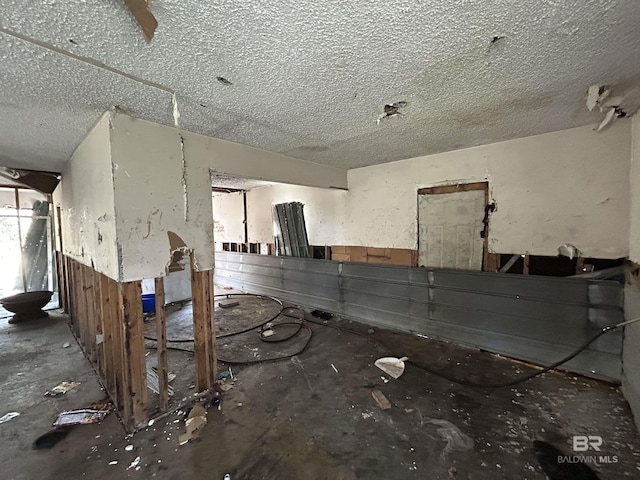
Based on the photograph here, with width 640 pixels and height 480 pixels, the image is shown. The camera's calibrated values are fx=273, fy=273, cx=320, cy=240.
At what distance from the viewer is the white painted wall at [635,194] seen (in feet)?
7.17

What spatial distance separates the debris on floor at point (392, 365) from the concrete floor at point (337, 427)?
0.26ft

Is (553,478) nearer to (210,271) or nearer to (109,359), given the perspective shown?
(210,271)

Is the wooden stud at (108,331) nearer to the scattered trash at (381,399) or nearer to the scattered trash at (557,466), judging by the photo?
the scattered trash at (381,399)

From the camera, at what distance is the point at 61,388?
102 inches

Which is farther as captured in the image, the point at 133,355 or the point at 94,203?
the point at 94,203

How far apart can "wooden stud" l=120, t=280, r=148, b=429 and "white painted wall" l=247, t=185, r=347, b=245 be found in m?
3.15

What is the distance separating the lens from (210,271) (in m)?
2.47

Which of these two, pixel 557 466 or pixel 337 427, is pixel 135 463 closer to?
pixel 337 427

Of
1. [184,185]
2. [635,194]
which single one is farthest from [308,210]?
[635,194]

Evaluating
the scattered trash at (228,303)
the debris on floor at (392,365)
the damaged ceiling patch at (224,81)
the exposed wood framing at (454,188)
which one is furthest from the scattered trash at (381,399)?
the scattered trash at (228,303)

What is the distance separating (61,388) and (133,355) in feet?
4.30

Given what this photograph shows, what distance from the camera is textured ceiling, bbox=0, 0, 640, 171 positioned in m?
1.06

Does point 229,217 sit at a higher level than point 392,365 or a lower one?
higher

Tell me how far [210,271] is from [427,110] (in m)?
2.24
